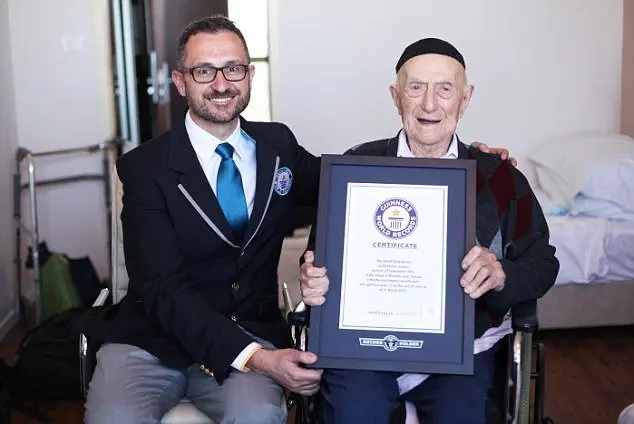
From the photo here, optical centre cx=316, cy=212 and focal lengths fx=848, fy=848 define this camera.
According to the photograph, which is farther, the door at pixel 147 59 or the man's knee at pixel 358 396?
the door at pixel 147 59

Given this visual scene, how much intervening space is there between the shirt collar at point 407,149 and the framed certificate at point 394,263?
0.26m

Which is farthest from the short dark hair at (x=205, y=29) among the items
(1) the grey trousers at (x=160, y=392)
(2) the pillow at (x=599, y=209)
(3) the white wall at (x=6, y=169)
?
(3) the white wall at (x=6, y=169)

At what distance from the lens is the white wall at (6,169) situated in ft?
13.6

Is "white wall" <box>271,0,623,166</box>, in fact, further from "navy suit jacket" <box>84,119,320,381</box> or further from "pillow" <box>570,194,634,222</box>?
"navy suit jacket" <box>84,119,320,381</box>

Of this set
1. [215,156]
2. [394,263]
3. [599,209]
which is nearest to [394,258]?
[394,263]

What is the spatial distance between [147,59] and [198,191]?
2742 millimetres

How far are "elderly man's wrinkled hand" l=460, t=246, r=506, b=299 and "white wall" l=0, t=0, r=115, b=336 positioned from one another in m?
2.99

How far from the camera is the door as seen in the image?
4.50 metres

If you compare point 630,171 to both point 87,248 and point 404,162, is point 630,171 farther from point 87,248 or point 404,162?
point 87,248

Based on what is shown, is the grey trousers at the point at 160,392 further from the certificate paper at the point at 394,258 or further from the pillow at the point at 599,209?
the pillow at the point at 599,209

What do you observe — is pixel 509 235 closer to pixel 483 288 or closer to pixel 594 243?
pixel 483 288

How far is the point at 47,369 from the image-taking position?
3197 millimetres

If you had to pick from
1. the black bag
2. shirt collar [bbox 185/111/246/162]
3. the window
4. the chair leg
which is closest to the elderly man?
the chair leg

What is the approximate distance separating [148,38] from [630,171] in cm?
266
